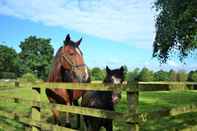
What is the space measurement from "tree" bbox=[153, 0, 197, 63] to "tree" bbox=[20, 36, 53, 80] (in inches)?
3599

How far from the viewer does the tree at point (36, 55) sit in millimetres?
118875

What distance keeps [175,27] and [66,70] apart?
15525 millimetres

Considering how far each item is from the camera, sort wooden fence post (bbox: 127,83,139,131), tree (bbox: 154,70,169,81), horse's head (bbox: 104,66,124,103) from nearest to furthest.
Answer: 1. wooden fence post (bbox: 127,83,139,131)
2. horse's head (bbox: 104,66,124,103)
3. tree (bbox: 154,70,169,81)

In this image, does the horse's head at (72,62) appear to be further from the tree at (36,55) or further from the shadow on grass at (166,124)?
the tree at (36,55)

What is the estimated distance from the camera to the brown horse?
345 inches

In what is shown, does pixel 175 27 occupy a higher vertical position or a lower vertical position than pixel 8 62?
lower

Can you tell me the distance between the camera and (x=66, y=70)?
923 centimetres

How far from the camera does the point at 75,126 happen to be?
1010cm

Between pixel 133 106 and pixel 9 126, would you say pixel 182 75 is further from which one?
pixel 133 106

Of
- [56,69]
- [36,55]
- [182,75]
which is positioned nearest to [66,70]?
[56,69]

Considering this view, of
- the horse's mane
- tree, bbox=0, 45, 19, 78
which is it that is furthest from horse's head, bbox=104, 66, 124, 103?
tree, bbox=0, 45, 19, 78

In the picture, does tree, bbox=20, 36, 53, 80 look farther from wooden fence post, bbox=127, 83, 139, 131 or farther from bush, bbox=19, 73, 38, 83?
wooden fence post, bbox=127, 83, 139, 131

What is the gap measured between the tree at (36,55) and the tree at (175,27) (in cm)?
9143

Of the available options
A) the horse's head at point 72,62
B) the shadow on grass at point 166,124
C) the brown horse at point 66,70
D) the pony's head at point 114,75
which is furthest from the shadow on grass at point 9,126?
the pony's head at point 114,75
